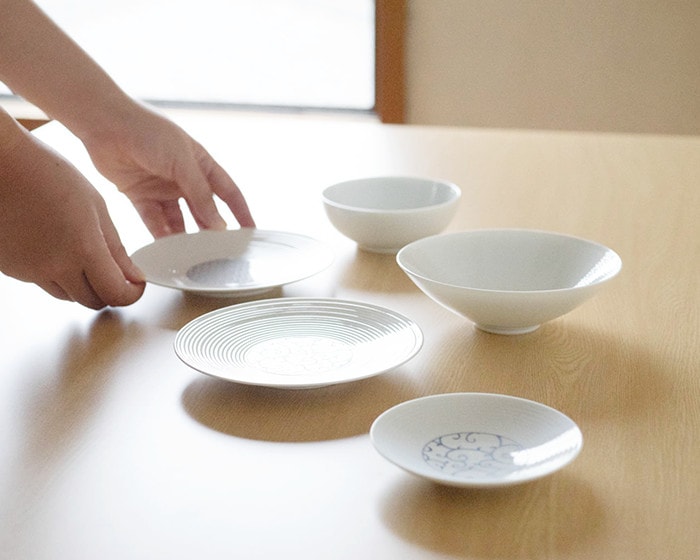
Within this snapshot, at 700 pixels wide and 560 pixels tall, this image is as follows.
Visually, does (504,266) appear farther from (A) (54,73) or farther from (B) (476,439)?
(A) (54,73)

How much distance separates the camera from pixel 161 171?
1.25 meters

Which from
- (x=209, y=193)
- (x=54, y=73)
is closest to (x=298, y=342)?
(x=209, y=193)

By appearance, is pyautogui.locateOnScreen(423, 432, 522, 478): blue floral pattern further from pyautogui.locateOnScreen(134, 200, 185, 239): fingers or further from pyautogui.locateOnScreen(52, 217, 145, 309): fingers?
pyautogui.locateOnScreen(134, 200, 185, 239): fingers

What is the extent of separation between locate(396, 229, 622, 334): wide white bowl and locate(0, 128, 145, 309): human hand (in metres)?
0.30

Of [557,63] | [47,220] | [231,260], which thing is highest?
[47,220]

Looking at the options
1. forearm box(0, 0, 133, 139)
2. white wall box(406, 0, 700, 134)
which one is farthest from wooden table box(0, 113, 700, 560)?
white wall box(406, 0, 700, 134)

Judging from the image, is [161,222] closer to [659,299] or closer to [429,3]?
[659,299]

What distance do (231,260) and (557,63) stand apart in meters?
2.03

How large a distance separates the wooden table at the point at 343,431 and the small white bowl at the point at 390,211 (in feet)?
0.10

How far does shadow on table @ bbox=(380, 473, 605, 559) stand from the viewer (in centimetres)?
60

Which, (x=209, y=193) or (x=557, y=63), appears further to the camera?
(x=557, y=63)

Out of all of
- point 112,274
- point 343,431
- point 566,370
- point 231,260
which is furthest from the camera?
point 231,260

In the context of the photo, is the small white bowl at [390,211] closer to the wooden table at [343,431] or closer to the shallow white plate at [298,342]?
the wooden table at [343,431]

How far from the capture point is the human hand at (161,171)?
124 cm
